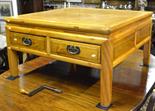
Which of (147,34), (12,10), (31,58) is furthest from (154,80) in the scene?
(12,10)

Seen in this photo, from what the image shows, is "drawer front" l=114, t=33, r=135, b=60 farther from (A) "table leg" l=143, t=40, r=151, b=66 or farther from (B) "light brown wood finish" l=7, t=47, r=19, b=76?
(B) "light brown wood finish" l=7, t=47, r=19, b=76

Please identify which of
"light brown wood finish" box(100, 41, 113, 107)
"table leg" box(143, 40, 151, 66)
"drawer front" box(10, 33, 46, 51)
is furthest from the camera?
"table leg" box(143, 40, 151, 66)

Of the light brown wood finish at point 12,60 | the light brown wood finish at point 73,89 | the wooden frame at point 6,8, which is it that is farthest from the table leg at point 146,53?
the wooden frame at point 6,8

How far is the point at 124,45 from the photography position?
97 cm

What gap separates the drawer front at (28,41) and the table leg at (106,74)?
303 mm

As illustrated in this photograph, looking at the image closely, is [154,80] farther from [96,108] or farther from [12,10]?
[12,10]

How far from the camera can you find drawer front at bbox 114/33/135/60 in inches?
35.8

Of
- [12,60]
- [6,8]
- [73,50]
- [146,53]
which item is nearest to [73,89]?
[73,50]

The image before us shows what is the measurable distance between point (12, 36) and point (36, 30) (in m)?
0.17

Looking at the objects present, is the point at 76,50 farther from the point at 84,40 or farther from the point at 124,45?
the point at 124,45

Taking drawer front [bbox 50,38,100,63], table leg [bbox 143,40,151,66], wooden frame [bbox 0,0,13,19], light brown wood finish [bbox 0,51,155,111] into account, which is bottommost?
light brown wood finish [bbox 0,51,155,111]

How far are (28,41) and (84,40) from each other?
311 millimetres

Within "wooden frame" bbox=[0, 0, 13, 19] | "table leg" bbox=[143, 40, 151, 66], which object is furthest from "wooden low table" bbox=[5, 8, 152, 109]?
"wooden frame" bbox=[0, 0, 13, 19]

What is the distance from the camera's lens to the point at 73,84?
1.15 meters
